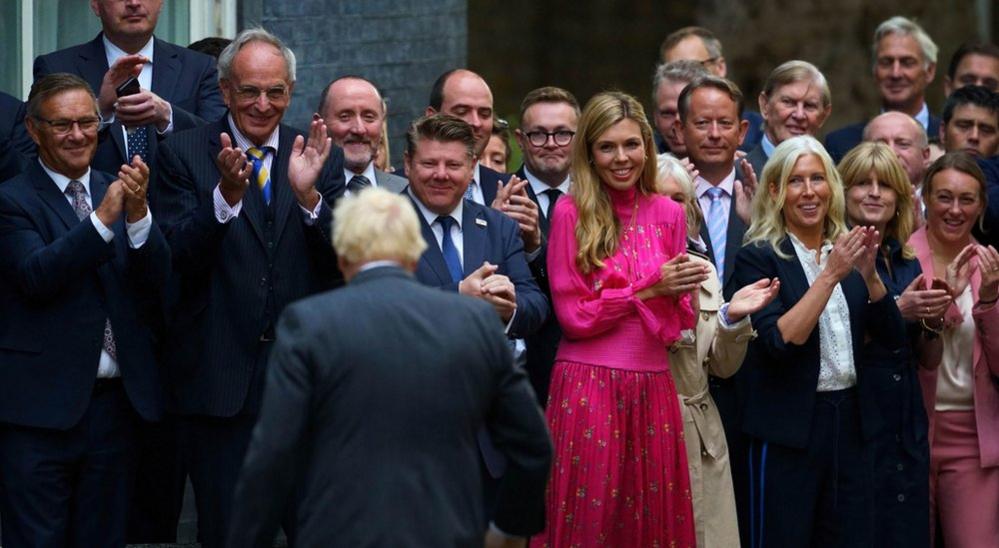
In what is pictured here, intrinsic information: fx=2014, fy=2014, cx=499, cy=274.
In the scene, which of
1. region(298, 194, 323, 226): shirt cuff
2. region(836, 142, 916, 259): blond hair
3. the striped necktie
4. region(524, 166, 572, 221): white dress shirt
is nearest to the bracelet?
region(836, 142, 916, 259): blond hair

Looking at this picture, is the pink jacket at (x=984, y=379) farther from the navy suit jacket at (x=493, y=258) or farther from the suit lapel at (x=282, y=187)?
the suit lapel at (x=282, y=187)

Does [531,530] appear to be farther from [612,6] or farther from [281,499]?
[612,6]

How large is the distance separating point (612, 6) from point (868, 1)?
5.66ft

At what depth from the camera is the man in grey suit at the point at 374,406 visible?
5535 millimetres

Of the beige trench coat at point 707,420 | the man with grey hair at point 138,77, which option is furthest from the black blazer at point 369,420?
the man with grey hair at point 138,77

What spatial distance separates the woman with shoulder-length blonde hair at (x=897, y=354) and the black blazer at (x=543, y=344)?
1.24 m

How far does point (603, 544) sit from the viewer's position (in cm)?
757

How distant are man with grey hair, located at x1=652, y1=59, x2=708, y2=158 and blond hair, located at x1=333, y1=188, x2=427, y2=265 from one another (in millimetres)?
3686

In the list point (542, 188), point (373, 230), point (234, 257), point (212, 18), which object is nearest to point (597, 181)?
point (542, 188)

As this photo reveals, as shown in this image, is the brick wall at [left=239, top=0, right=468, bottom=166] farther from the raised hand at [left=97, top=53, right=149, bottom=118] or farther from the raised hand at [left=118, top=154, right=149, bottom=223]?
the raised hand at [left=118, top=154, right=149, bottom=223]

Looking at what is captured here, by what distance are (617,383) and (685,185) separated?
38.9 inches

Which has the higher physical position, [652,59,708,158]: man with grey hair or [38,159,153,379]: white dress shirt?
[652,59,708,158]: man with grey hair

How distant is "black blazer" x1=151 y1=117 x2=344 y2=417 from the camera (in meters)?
7.40

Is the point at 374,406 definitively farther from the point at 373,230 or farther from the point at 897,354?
the point at 897,354
